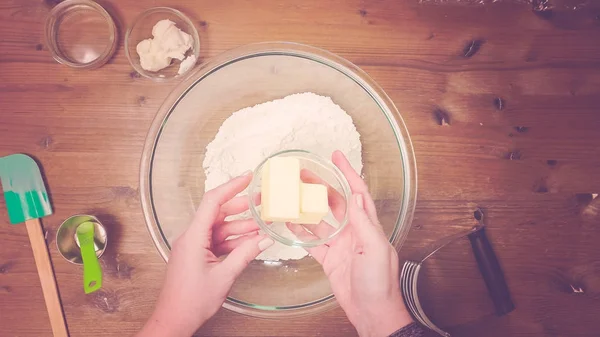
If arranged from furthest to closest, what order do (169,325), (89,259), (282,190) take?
(89,259) < (169,325) < (282,190)

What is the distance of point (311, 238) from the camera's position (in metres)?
1.01

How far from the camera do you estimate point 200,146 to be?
110cm

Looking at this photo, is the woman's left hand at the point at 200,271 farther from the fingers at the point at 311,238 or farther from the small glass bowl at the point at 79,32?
the small glass bowl at the point at 79,32

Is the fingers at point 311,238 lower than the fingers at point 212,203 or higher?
lower

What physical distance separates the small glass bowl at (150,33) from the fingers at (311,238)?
458 mm

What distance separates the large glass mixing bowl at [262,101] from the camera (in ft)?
3.45

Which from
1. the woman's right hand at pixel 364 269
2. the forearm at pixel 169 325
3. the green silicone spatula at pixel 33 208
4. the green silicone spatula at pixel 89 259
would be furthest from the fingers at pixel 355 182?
the green silicone spatula at pixel 33 208

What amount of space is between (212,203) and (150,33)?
510mm

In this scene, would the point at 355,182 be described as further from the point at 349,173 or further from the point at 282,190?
the point at 282,190

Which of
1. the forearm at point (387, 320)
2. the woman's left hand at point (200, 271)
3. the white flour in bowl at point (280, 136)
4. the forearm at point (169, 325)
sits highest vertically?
the white flour in bowl at point (280, 136)

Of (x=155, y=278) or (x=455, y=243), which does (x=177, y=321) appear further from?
(x=455, y=243)

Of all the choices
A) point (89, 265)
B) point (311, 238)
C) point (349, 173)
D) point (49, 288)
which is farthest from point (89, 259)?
point (349, 173)

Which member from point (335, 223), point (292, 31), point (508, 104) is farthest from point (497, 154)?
point (292, 31)

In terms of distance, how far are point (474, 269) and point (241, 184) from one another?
25.1 inches
